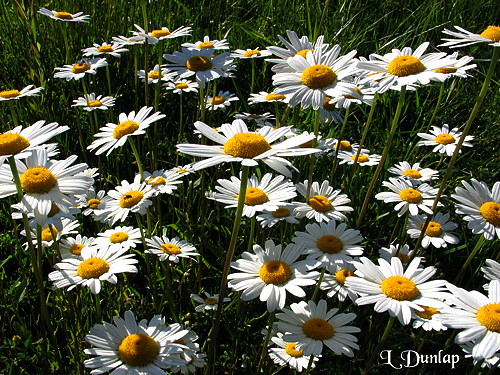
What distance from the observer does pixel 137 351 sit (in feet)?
5.08

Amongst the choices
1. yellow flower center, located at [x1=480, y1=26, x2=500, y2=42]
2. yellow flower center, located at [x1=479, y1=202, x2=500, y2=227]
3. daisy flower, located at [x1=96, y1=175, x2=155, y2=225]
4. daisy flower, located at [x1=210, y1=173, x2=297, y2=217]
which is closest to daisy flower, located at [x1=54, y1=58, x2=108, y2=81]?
daisy flower, located at [x1=96, y1=175, x2=155, y2=225]

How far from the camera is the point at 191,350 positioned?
1.83m

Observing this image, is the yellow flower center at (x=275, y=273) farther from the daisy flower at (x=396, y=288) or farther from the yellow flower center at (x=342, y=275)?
the yellow flower center at (x=342, y=275)

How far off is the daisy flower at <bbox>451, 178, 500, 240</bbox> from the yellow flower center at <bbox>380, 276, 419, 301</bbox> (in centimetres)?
51

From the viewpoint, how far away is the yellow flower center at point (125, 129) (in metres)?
2.15

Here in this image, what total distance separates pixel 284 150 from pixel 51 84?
3.08 meters

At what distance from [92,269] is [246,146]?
90 centimetres

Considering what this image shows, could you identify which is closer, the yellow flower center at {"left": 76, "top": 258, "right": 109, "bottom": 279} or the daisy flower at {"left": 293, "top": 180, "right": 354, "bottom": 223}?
the yellow flower center at {"left": 76, "top": 258, "right": 109, "bottom": 279}

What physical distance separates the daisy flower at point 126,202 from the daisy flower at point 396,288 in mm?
1057

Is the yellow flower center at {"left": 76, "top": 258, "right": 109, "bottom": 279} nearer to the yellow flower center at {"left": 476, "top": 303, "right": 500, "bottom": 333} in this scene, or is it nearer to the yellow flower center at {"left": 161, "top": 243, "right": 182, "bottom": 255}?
the yellow flower center at {"left": 161, "top": 243, "right": 182, "bottom": 255}

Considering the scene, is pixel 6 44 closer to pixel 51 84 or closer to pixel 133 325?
pixel 51 84

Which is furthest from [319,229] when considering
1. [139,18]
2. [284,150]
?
[139,18]

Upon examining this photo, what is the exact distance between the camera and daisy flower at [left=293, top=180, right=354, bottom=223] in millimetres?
2191

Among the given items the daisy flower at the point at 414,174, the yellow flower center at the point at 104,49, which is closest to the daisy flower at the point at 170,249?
the daisy flower at the point at 414,174
